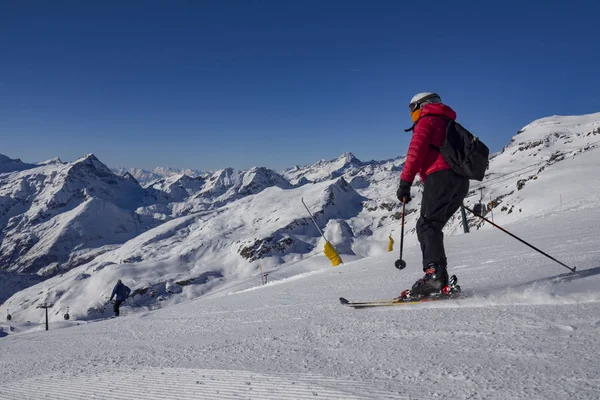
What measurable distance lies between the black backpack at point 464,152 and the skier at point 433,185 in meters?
0.08

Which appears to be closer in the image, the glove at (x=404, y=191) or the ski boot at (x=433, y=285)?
the ski boot at (x=433, y=285)

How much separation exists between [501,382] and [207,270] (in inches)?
7160

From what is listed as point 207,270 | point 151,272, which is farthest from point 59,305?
point 207,270

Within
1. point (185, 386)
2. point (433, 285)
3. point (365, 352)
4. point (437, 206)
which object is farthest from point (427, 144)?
point (185, 386)

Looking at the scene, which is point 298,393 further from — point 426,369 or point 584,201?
point 584,201

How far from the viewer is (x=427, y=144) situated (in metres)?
3.90

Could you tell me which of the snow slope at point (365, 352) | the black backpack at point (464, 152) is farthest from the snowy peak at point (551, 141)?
the snow slope at point (365, 352)

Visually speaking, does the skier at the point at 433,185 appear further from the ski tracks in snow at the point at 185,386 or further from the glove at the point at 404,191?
the ski tracks in snow at the point at 185,386

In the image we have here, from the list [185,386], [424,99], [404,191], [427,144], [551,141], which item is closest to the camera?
[185,386]

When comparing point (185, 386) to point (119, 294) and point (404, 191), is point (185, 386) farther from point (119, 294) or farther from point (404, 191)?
point (119, 294)

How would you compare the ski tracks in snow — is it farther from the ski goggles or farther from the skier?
the ski goggles

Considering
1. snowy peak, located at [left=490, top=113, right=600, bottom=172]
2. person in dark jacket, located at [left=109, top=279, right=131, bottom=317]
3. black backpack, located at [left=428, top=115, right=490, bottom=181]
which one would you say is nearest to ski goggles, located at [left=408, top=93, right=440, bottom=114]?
black backpack, located at [left=428, top=115, right=490, bottom=181]

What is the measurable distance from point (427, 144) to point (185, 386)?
3.10 metres

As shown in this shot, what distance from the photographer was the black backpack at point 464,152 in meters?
3.74
